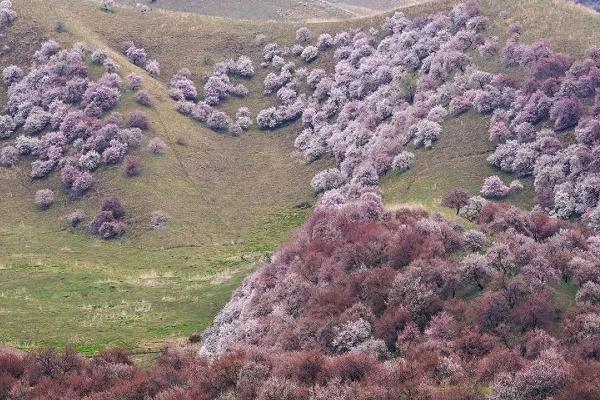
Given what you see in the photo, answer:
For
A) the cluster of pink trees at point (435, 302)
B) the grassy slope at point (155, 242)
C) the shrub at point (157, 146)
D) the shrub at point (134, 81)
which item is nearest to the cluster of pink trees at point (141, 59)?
the grassy slope at point (155, 242)

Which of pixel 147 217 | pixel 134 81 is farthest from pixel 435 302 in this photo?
pixel 134 81

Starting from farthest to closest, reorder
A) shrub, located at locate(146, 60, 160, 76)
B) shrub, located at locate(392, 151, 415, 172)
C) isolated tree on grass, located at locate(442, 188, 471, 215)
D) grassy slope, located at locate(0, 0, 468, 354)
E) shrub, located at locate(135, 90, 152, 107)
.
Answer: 1. shrub, located at locate(146, 60, 160, 76)
2. shrub, located at locate(135, 90, 152, 107)
3. shrub, located at locate(392, 151, 415, 172)
4. isolated tree on grass, located at locate(442, 188, 471, 215)
5. grassy slope, located at locate(0, 0, 468, 354)

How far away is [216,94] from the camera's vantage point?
10125 centimetres

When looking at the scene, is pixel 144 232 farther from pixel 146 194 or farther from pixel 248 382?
pixel 248 382

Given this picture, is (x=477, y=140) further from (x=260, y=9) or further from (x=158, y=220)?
(x=260, y=9)

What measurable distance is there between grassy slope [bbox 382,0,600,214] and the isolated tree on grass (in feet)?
3.31

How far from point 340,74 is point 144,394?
66751 millimetres

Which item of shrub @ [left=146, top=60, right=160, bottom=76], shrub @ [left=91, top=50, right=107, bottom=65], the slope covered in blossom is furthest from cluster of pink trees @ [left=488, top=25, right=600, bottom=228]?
shrub @ [left=91, top=50, right=107, bottom=65]

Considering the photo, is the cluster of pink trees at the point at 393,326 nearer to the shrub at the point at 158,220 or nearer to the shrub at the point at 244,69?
the shrub at the point at 158,220

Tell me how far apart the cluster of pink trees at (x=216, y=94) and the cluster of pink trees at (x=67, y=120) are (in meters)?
7.08

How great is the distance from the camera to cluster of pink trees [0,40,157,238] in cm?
8281

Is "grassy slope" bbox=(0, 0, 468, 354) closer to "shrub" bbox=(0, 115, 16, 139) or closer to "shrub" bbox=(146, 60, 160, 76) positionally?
"shrub" bbox=(146, 60, 160, 76)

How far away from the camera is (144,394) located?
37500mm

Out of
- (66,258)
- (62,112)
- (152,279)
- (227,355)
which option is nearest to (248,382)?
(227,355)
